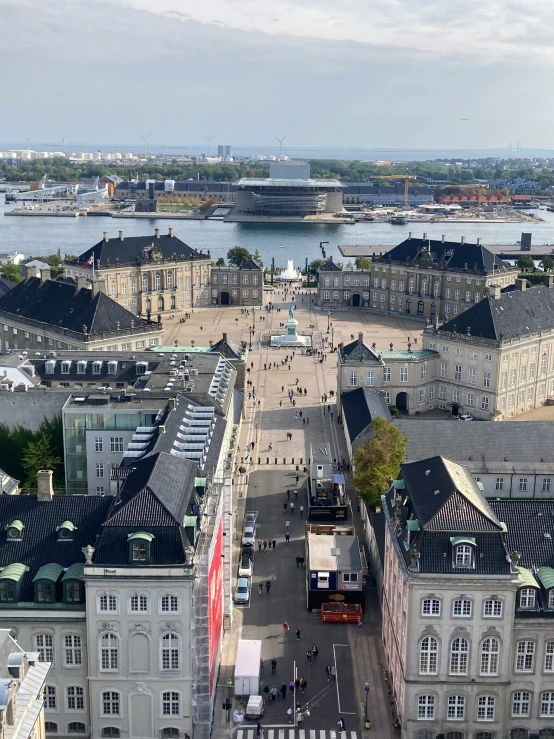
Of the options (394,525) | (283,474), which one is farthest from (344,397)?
(394,525)

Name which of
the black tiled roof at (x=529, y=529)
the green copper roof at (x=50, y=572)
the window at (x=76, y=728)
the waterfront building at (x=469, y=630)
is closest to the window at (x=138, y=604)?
the green copper roof at (x=50, y=572)

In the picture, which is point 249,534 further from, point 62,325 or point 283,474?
point 62,325

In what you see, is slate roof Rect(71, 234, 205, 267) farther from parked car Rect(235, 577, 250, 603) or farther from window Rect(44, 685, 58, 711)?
window Rect(44, 685, 58, 711)

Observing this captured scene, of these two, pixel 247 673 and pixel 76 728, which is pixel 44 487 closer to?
pixel 76 728

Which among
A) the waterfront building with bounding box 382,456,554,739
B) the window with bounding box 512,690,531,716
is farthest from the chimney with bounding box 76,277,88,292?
the window with bounding box 512,690,531,716

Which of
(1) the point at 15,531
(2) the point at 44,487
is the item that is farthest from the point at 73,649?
(2) the point at 44,487

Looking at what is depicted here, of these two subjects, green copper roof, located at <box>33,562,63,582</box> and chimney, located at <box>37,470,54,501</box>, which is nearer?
green copper roof, located at <box>33,562,63,582</box>

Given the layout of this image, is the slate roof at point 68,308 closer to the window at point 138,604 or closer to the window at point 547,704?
the window at point 138,604
